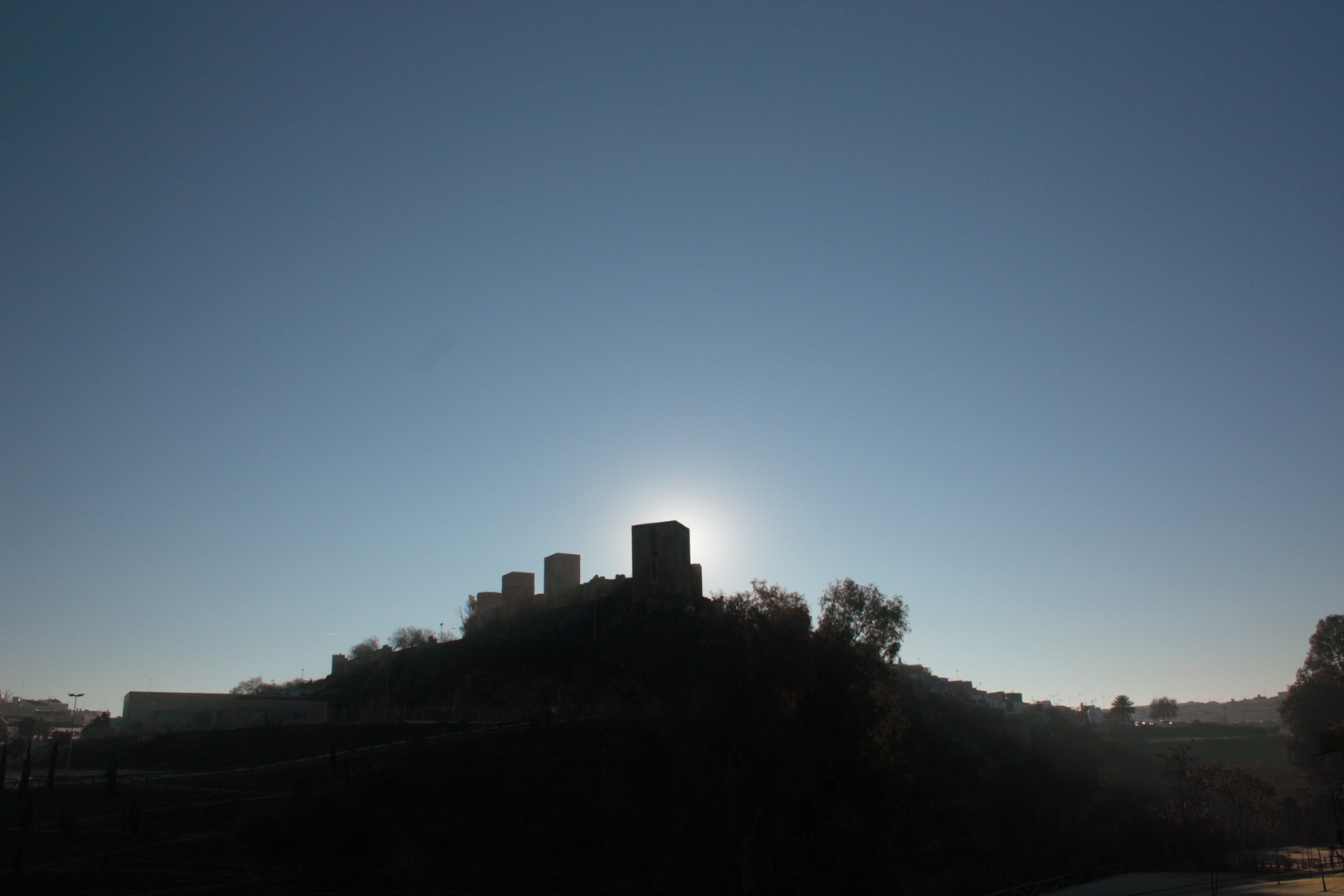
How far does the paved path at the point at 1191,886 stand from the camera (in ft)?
86.8

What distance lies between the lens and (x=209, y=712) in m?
68.0

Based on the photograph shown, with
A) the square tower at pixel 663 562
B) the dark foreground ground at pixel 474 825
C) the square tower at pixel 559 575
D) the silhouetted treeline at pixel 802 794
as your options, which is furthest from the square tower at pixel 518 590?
the dark foreground ground at pixel 474 825

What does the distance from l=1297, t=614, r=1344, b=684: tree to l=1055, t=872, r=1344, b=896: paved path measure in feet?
154

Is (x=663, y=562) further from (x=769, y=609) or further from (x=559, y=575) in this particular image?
(x=769, y=609)

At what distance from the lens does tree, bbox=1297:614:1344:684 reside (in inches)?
2803

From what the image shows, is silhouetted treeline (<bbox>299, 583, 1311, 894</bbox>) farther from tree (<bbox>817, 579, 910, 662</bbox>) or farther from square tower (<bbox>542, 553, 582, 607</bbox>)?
square tower (<bbox>542, 553, 582, 607</bbox>)

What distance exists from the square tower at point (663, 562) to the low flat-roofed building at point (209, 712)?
30061 millimetres

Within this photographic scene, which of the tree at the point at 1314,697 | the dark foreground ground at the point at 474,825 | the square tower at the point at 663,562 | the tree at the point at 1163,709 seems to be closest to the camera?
the dark foreground ground at the point at 474,825

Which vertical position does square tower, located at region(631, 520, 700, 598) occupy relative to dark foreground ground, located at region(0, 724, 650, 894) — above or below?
above

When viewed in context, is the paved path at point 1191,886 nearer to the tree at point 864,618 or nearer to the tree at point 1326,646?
the tree at point 864,618

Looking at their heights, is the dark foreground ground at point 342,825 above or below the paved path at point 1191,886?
above

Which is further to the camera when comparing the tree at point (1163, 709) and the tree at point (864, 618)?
the tree at point (1163, 709)

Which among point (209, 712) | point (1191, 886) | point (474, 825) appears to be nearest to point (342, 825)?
point (474, 825)

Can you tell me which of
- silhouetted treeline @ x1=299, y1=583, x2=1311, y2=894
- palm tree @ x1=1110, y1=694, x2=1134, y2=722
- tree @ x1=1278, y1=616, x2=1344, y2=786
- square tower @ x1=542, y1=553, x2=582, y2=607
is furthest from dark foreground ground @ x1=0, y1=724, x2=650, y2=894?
palm tree @ x1=1110, y1=694, x2=1134, y2=722
